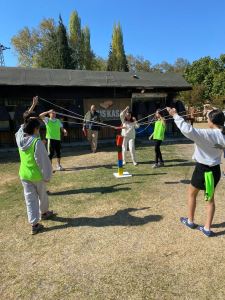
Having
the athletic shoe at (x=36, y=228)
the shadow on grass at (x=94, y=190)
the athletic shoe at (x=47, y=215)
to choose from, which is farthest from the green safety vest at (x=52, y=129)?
the athletic shoe at (x=36, y=228)

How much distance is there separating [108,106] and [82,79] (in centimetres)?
203

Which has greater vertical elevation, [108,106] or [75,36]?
[75,36]

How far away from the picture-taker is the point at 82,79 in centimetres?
1568

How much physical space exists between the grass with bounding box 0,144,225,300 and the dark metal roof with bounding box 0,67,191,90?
27.9 feet

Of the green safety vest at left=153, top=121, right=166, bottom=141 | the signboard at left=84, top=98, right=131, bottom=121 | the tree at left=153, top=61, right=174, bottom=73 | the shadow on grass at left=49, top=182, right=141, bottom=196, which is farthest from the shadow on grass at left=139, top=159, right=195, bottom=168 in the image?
the tree at left=153, top=61, right=174, bottom=73

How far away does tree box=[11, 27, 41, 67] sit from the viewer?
4541 centimetres

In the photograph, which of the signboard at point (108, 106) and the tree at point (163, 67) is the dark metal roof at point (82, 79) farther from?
the tree at point (163, 67)

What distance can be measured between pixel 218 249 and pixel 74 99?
12620mm

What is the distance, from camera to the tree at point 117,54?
47781 mm

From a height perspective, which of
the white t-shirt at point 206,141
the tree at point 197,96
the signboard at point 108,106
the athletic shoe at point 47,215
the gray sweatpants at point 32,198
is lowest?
the athletic shoe at point 47,215

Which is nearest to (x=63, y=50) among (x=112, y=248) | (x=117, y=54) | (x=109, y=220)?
(x=117, y=54)

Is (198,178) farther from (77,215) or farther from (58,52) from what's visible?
(58,52)

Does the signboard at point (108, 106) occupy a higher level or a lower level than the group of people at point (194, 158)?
higher

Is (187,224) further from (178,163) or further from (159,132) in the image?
(178,163)
